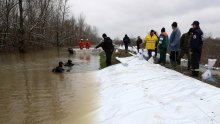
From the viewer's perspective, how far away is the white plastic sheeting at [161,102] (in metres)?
6.08

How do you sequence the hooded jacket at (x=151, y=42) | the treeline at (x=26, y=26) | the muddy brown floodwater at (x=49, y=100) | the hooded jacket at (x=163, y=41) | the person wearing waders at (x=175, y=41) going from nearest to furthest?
the muddy brown floodwater at (x=49, y=100)
the person wearing waders at (x=175, y=41)
the hooded jacket at (x=163, y=41)
the hooded jacket at (x=151, y=42)
the treeline at (x=26, y=26)

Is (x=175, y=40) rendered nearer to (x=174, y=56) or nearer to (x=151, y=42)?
(x=174, y=56)

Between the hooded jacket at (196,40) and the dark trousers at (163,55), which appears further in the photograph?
the dark trousers at (163,55)

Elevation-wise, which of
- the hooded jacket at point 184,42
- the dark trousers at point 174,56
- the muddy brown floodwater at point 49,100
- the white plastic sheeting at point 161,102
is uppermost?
the hooded jacket at point 184,42

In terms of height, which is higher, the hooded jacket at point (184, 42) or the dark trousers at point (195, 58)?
the hooded jacket at point (184, 42)

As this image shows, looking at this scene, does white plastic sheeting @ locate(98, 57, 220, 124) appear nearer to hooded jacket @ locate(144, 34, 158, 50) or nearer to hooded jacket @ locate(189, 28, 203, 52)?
hooded jacket @ locate(189, 28, 203, 52)

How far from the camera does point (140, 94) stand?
332 inches

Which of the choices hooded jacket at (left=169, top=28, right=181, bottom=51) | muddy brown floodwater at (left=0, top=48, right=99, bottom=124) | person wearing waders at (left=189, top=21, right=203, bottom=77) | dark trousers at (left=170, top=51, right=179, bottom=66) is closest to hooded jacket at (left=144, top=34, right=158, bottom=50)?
dark trousers at (left=170, top=51, right=179, bottom=66)

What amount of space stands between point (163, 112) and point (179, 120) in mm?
637

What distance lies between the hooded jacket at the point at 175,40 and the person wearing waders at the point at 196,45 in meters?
2.33

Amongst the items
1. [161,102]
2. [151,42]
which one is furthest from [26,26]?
[161,102]

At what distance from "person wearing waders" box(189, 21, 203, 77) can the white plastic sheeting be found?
1393 mm

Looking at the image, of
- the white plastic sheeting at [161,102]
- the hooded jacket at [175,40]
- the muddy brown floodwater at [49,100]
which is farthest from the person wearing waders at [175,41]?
the muddy brown floodwater at [49,100]

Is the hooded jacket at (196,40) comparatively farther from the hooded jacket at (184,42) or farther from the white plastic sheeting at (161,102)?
the hooded jacket at (184,42)
